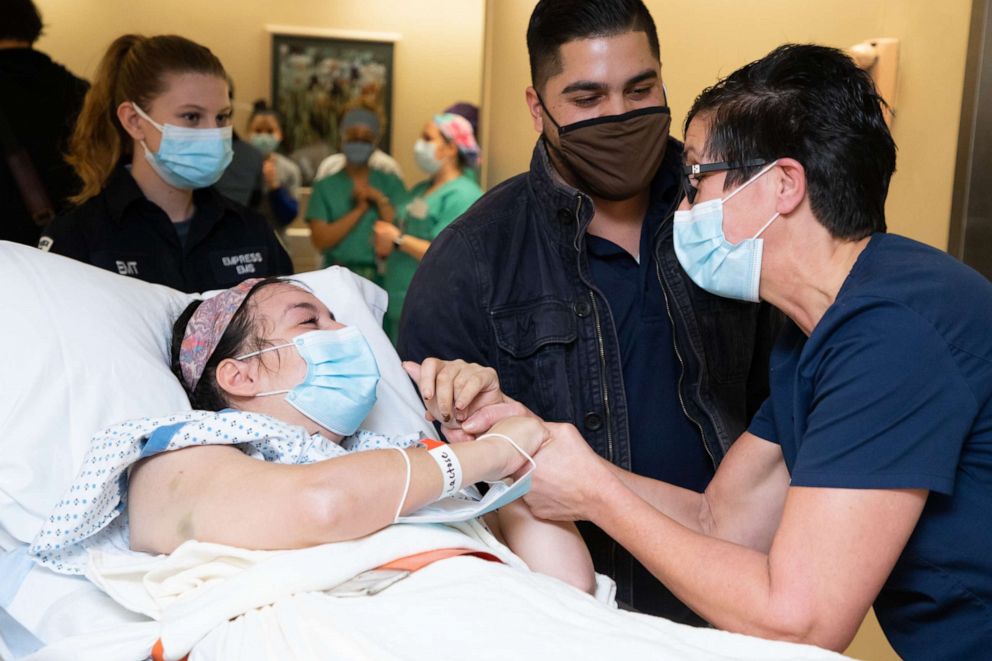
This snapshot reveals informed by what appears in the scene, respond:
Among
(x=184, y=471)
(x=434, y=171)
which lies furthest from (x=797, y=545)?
(x=434, y=171)

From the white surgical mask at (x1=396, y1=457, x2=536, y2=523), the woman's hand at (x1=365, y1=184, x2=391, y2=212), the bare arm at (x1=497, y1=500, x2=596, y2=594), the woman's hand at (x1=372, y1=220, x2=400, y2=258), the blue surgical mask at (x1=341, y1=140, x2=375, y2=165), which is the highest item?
the blue surgical mask at (x1=341, y1=140, x2=375, y2=165)

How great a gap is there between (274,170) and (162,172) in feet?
10.5

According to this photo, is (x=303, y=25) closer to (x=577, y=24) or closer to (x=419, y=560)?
(x=577, y=24)

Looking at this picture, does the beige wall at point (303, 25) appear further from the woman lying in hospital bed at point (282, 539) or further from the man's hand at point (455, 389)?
the man's hand at point (455, 389)

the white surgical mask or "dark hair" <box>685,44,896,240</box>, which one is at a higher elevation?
"dark hair" <box>685,44,896,240</box>

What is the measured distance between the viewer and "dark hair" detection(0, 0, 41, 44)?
321cm

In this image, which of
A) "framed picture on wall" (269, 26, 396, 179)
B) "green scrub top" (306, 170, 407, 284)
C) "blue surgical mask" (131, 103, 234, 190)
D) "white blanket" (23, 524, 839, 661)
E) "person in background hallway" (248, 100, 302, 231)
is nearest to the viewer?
"white blanket" (23, 524, 839, 661)

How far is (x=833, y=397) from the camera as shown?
1364mm

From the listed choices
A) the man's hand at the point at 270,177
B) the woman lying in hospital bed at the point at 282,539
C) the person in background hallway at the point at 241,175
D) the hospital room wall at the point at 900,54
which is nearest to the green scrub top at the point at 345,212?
the man's hand at the point at 270,177

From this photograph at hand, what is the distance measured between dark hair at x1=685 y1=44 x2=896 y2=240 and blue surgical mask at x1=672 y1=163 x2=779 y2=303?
53 mm

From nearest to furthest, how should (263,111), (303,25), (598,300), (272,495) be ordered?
(272,495), (598,300), (263,111), (303,25)

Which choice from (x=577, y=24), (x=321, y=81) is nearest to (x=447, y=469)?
(x=577, y=24)

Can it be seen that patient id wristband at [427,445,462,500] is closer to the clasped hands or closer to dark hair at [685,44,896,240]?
the clasped hands

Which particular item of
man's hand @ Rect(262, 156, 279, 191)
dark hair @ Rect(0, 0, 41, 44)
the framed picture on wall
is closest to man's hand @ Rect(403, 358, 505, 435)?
dark hair @ Rect(0, 0, 41, 44)
